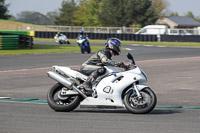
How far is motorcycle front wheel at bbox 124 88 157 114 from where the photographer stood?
8344mm

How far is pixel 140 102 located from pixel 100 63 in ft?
3.63

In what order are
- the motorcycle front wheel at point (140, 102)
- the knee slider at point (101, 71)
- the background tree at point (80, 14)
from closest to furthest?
the motorcycle front wheel at point (140, 102)
the knee slider at point (101, 71)
the background tree at point (80, 14)

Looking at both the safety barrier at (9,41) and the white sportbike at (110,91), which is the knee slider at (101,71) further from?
the safety barrier at (9,41)

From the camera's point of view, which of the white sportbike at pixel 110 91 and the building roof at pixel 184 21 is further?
the building roof at pixel 184 21

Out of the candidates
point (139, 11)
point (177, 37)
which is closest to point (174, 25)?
point (139, 11)

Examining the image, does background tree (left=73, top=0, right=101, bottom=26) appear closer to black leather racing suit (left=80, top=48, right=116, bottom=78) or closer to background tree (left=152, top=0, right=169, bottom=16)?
background tree (left=152, top=0, right=169, bottom=16)

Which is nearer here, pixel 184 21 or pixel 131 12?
pixel 131 12

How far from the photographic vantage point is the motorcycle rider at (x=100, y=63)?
8664 mm

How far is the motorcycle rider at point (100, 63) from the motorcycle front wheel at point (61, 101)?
A: 0.31 m

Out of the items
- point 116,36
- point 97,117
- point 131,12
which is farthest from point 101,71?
point 131,12

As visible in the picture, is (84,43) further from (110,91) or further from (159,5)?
(159,5)

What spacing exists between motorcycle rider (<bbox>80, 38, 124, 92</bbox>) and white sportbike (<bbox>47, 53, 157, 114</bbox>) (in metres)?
0.09

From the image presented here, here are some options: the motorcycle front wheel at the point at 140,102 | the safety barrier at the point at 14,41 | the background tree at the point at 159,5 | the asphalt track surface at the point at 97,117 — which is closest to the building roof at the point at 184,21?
the background tree at the point at 159,5

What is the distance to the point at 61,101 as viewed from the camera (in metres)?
8.85
